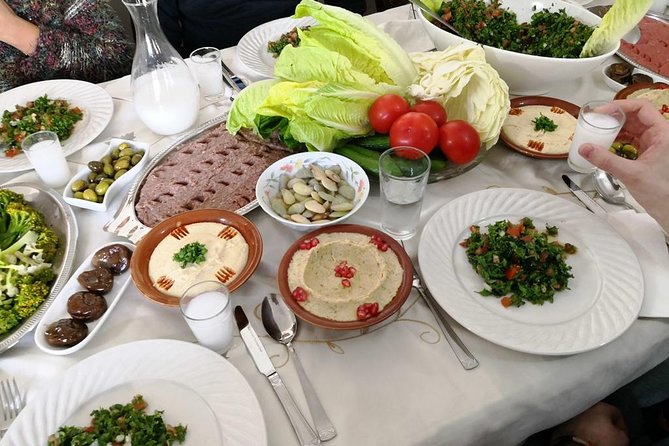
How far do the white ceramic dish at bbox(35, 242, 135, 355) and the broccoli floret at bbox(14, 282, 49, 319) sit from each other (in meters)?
0.04

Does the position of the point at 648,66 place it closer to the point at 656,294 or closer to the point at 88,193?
the point at 656,294

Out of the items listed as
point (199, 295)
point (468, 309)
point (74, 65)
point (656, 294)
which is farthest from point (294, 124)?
point (74, 65)

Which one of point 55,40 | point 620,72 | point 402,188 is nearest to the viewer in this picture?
point 402,188

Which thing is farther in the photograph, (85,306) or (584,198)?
(584,198)

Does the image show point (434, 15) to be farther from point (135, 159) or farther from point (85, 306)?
point (85, 306)

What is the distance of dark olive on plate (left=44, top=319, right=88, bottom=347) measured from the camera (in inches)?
40.8

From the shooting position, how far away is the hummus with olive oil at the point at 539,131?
150 centimetres

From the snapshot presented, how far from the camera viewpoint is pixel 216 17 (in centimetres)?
269

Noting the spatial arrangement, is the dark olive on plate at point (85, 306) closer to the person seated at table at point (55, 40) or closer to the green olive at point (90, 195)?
the green olive at point (90, 195)

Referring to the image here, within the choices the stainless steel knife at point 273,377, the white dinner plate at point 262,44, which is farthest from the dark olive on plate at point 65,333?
the white dinner plate at point 262,44

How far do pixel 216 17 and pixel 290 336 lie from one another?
222 centimetres

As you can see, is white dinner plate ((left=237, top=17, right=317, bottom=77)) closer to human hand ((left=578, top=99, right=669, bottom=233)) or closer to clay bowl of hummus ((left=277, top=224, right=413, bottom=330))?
clay bowl of hummus ((left=277, top=224, right=413, bottom=330))

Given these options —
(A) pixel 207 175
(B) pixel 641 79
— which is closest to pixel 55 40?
(A) pixel 207 175

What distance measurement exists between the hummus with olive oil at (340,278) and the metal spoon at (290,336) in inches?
2.7
